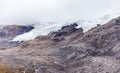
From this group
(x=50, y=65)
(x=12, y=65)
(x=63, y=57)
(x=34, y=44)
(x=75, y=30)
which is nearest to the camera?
(x=12, y=65)

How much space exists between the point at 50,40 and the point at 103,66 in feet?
197

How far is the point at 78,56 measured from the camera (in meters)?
123

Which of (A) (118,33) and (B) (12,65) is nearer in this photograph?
(B) (12,65)

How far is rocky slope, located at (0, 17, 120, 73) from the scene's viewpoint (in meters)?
106

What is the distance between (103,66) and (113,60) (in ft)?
12.0

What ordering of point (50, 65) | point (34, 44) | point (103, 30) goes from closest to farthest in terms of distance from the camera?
1. point (50, 65)
2. point (103, 30)
3. point (34, 44)

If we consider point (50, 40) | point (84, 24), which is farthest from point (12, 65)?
point (84, 24)

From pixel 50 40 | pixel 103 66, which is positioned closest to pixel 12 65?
pixel 103 66

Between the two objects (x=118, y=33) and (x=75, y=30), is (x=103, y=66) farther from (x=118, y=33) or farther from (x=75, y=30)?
(x=75, y=30)

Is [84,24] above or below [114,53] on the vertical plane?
above

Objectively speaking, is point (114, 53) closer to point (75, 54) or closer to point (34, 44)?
point (75, 54)

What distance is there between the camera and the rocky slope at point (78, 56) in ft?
347

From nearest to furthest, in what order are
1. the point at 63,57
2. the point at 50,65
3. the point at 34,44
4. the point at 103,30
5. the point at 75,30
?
1. the point at 50,65
2. the point at 63,57
3. the point at 103,30
4. the point at 34,44
5. the point at 75,30

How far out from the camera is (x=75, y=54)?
125 meters
